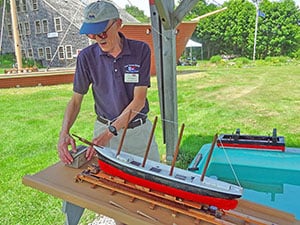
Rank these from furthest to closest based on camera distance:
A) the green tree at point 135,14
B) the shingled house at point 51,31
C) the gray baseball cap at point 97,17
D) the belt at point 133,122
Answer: the green tree at point 135,14 < the shingled house at point 51,31 < the belt at point 133,122 < the gray baseball cap at point 97,17

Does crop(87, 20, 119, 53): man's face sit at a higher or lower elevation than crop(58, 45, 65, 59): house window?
higher

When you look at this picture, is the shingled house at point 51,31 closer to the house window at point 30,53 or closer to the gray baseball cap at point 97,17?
the house window at point 30,53

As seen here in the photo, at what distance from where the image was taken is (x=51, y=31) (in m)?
13.3

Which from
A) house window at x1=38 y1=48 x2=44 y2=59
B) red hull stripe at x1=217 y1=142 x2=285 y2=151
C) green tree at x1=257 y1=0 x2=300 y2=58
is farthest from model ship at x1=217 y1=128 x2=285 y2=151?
green tree at x1=257 y1=0 x2=300 y2=58

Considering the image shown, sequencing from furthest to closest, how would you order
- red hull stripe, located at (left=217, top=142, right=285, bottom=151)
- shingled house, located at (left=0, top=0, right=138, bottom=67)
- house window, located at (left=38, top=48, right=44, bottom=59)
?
house window, located at (left=38, top=48, right=44, bottom=59)
shingled house, located at (left=0, top=0, right=138, bottom=67)
red hull stripe, located at (left=217, top=142, right=285, bottom=151)

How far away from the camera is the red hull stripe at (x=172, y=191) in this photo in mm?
925

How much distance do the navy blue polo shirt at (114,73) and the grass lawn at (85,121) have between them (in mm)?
1011

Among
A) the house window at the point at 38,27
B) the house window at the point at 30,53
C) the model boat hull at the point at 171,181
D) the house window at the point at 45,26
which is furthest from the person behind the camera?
the house window at the point at 30,53

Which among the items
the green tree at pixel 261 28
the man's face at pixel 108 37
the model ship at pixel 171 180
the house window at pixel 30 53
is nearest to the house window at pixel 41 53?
the house window at pixel 30 53

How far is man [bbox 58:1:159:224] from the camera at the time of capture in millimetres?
1333

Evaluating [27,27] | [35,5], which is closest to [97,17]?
[35,5]

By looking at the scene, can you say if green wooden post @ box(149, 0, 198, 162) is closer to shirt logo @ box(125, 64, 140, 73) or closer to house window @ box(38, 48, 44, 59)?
shirt logo @ box(125, 64, 140, 73)

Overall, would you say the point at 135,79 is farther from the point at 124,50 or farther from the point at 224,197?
the point at 224,197

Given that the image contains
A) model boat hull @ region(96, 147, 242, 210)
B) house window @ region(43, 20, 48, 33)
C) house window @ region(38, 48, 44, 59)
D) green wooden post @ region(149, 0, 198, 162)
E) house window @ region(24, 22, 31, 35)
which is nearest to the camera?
model boat hull @ region(96, 147, 242, 210)
